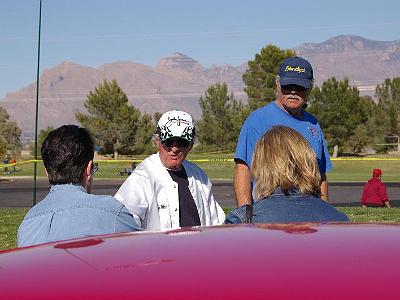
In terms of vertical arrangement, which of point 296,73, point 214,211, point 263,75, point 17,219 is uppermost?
point 263,75

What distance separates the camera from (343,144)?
69312 millimetres

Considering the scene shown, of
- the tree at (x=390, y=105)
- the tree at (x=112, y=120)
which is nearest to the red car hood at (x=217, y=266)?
the tree at (x=112, y=120)

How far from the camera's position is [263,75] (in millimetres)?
67188

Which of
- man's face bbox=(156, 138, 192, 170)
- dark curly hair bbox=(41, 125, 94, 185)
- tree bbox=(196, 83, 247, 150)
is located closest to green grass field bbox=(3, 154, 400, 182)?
tree bbox=(196, 83, 247, 150)

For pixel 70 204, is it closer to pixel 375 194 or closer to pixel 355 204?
pixel 375 194

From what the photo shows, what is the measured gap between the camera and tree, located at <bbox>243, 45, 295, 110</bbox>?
65938mm

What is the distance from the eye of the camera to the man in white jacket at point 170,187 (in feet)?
15.8

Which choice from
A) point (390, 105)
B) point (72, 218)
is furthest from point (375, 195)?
point (390, 105)

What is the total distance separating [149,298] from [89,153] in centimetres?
261

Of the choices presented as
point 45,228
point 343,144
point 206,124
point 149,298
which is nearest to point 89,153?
point 45,228

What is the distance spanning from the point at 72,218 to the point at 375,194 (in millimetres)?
16315

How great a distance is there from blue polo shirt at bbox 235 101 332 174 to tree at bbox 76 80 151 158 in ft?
208

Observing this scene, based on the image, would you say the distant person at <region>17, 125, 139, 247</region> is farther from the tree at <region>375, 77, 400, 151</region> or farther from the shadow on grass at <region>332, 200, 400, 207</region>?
the tree at <region>375, 77, 400, 151</region>

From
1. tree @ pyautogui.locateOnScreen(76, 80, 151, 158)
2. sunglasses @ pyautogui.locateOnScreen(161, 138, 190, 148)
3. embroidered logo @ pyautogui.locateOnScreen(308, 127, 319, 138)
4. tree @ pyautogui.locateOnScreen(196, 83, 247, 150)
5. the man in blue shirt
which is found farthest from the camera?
tree @ pyautogui.locateOnScreen(196, 83, 247, 150)
